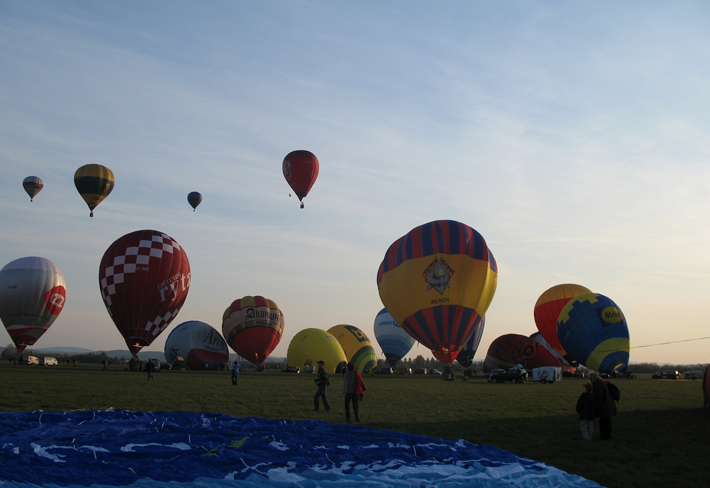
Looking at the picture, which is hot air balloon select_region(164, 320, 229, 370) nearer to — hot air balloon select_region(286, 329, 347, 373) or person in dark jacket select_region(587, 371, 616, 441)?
hot air balloon select_region(286, 329, 347, 373)

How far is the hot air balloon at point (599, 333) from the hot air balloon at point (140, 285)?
22168 mm

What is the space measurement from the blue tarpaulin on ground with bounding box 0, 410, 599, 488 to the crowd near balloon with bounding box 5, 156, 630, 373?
59.7 ft

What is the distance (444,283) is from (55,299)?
2797cm

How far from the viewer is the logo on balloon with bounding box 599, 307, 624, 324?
107 feet

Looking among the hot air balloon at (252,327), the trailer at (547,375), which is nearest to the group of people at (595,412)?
the trailer at (547,375)

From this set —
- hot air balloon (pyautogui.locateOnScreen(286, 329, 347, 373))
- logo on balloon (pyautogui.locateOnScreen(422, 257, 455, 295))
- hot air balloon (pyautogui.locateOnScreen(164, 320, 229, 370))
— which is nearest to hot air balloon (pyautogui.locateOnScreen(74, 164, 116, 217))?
hot air balloon (pyautogui.locateOnScreen(164, 320, 229, 370))

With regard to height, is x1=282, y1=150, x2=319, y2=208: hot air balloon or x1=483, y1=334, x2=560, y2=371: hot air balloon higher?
x1=282, y1=150, x2=319, y2=208: hot air balloon

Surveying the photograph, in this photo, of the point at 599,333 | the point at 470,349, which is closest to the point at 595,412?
the point at 599,333

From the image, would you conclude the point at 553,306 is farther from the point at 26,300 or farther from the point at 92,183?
the point at 26,300

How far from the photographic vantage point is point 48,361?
47562 millimetres

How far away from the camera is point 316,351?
4159 cm

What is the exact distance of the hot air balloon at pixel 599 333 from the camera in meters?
32.6

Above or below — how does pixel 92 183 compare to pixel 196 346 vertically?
above

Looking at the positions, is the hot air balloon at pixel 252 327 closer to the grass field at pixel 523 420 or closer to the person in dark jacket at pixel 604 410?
the grass field at pixel 523 420
